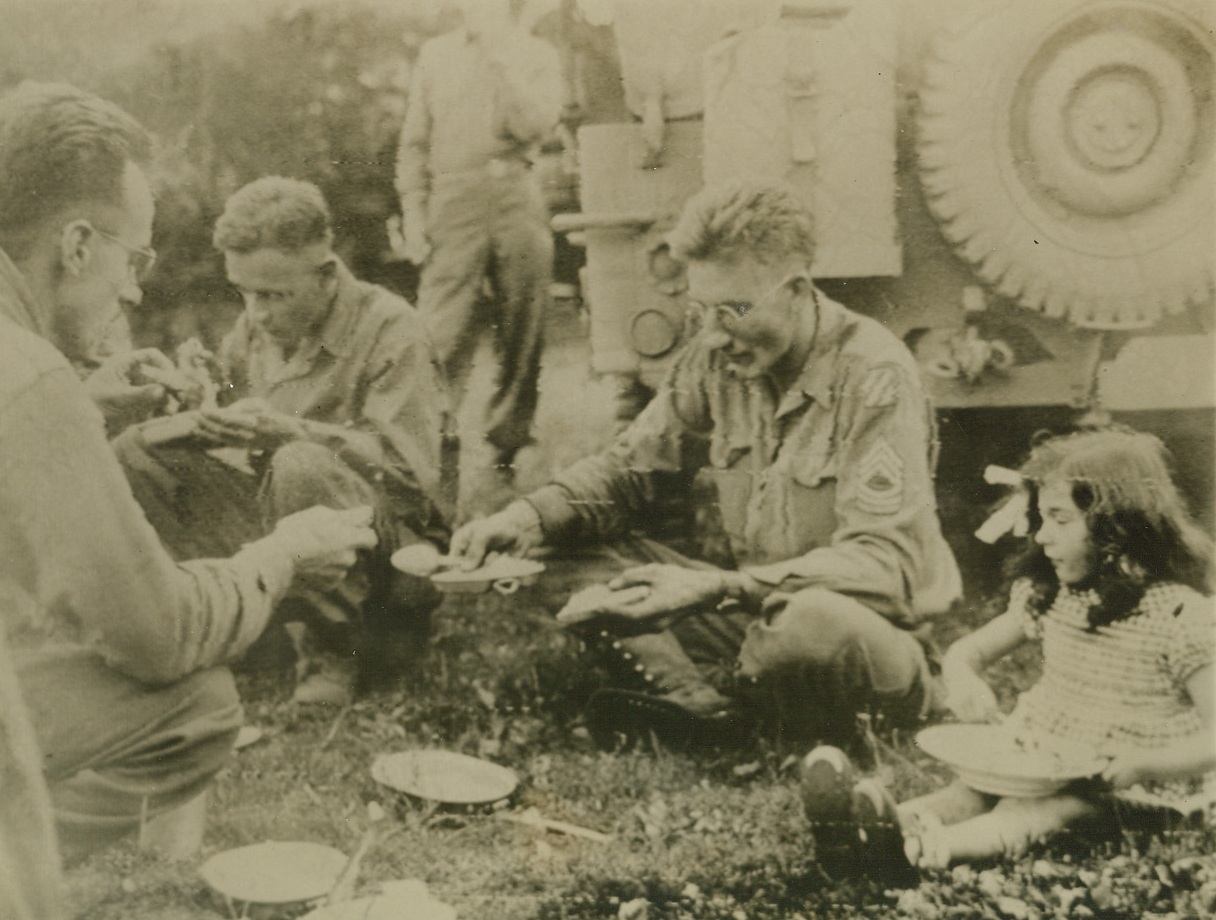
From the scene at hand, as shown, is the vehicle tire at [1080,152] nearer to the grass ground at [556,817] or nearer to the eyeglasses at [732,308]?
the eyeglasses at [732,308]

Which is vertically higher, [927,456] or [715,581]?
[927,456]

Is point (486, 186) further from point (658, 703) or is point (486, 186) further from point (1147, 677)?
point (1147, 677)

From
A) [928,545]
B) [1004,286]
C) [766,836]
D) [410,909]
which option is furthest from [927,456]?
[410,909]

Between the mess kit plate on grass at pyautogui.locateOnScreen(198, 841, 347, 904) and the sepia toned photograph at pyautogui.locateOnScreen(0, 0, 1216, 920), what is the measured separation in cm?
1

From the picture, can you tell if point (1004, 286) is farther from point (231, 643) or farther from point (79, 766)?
point (79, 766)

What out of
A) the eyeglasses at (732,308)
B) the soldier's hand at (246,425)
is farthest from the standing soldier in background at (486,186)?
the soldier's hand at (246,425)

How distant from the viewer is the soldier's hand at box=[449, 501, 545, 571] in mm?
5031

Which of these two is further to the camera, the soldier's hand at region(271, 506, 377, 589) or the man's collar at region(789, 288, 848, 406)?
the soldier's hand at region(271, 506, 377, 589)

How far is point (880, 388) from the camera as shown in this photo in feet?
16.1

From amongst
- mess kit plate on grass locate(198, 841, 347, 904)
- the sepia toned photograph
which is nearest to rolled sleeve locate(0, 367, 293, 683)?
the sepia toned photograph

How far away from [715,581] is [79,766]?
2351 mm

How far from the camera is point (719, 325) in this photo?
4957 millimetres

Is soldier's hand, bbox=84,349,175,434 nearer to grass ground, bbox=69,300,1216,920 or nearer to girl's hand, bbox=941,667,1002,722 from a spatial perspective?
grass ground, bbox=69,300,1216,920

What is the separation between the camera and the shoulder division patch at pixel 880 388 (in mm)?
4910
